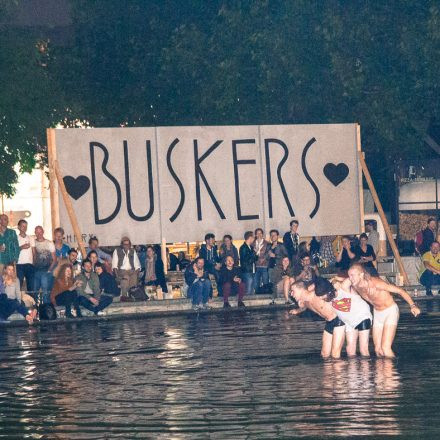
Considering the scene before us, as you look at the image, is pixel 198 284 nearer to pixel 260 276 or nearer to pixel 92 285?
pixel 260 276

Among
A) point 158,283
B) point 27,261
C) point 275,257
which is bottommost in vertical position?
point 158,283

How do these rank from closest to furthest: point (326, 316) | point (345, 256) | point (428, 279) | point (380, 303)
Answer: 1. point (380, 303)
2. point (326, 316)
3. point (428, 279)
4. point (345, 256)

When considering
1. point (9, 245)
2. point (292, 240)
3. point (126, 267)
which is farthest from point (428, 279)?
point (9, 245)

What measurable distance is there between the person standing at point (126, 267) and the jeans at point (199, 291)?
1637 mm

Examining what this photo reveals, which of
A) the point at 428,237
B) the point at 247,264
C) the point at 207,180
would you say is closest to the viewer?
the point at 247,264

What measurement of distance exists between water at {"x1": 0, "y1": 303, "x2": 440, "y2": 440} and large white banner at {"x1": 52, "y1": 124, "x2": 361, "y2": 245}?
8.18 metres

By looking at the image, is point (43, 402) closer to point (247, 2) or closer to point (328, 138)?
point (328, 138)

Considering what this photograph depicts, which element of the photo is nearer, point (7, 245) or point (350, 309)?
point (350, 309)

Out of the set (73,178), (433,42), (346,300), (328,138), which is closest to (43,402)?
(346,300)

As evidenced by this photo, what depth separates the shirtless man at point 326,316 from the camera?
20.4 metres

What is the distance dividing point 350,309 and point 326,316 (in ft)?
1.23

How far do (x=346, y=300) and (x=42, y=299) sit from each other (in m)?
11.8

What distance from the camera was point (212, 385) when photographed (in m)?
17.5

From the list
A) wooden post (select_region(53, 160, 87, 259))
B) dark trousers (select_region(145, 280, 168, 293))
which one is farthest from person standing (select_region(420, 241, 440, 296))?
wooden post (select_region(53, 160, 87, 259))
